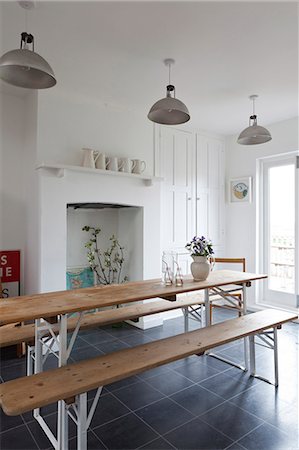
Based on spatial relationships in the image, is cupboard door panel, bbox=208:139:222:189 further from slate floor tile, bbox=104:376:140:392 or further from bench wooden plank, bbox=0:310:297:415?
slate floor tile, bbox=104:376:140:392

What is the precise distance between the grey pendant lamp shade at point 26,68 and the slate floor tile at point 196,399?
2.50m

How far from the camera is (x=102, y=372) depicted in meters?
1.73

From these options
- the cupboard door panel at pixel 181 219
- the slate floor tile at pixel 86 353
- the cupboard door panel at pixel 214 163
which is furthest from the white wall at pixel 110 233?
the cupboard door panel at pixel 214 163

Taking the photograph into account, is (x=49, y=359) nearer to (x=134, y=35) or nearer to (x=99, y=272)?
(x=99, y=272)

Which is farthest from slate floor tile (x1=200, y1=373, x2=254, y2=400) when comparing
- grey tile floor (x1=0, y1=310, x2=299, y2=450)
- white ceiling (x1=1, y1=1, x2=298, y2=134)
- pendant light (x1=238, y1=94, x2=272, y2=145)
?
white ceiling (x1=1, y1=1, x2=298, y2=134)

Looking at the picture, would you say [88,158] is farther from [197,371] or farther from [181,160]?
[197,371]

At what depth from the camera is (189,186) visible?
471 centimetres

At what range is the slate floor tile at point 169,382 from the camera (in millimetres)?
2529

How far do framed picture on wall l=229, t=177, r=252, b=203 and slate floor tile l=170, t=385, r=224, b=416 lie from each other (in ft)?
10.5

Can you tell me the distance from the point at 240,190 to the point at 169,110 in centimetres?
295

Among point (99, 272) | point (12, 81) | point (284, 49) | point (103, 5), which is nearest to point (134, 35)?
point (103, 5)

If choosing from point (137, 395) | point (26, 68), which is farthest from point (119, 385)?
point (26, 68)

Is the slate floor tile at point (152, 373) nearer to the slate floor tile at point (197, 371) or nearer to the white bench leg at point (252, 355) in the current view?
the slate floor tile at point (197, 371)

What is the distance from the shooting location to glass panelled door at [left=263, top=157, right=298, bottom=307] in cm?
450
